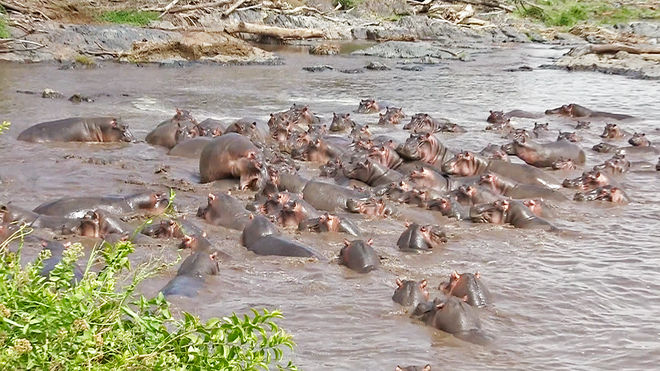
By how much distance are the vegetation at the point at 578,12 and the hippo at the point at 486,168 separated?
31851 mm

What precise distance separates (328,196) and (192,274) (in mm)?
2765

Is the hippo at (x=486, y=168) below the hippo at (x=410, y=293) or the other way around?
below

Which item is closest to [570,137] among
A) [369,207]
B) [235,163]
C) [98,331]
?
[369,207]

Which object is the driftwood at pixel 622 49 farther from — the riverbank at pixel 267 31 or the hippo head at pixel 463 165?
the hippo head at pixel 463 165

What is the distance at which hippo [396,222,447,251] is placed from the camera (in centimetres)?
729

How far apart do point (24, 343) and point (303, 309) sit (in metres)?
3.05

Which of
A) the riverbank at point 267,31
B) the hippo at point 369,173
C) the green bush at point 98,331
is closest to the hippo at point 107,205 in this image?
the hippo at point 369,173

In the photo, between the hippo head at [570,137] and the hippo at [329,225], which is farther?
the hippo head at [570,137]

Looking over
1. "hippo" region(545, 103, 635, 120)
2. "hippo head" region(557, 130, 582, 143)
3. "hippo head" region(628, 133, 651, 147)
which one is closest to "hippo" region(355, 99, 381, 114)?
"hippo" region(545, 103, 635, 120)

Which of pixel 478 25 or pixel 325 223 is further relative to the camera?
pixel 478 25

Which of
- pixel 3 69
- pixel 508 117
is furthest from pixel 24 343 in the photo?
pixel 3 69

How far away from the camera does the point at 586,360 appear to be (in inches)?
205

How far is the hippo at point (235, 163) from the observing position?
363 inches

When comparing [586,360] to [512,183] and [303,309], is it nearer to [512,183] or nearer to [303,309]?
[303,309]
